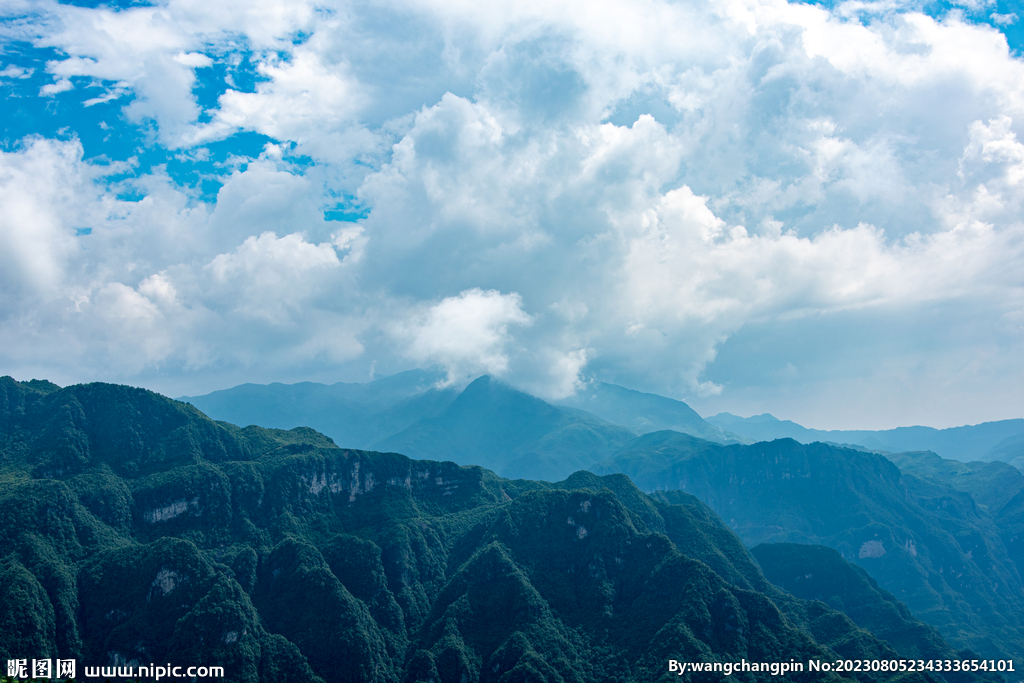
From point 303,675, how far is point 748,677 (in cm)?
13187

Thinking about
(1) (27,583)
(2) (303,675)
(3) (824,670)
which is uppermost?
(1) (27,583)

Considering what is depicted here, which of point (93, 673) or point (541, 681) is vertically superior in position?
point (93, 673)

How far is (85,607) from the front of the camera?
19875cm

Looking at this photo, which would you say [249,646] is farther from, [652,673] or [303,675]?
[652,673]

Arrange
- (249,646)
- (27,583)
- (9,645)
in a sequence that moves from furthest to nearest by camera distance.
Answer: (249,646), (27,583), (9,645)

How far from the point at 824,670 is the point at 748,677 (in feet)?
76.9

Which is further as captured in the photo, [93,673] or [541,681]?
[541,681]

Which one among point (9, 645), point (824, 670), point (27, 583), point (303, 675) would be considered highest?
point (27, 583)

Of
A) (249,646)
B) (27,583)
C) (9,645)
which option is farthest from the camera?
(249,646)

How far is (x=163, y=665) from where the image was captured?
18775 centimetres

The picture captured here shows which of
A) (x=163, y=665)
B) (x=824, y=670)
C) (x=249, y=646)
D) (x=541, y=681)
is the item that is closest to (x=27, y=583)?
(x=163, y=665)

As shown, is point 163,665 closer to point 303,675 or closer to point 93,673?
point 93,673

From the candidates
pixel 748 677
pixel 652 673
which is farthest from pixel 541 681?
pixel 748 677

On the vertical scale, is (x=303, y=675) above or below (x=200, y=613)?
below
